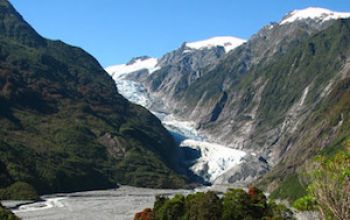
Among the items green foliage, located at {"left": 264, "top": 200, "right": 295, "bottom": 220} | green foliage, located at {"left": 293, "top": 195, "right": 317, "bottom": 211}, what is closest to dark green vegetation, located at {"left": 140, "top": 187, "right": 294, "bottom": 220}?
green foliage, located at {"left": 264, "top": 200, "right": 295, "bottom": 220}

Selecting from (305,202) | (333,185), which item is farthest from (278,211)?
(333,185)

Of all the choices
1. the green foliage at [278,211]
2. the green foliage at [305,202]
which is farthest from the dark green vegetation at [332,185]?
the green foliage at [278,211]

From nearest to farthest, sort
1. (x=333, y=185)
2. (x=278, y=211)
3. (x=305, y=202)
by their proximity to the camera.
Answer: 1. (x=333, y=185)
2. (x=305, y=202)
3. (x=278, y=211)

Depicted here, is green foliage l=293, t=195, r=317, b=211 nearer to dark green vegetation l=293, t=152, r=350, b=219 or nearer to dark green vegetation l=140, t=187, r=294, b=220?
dark green vegetation l=293, t=152, r=350, b=219

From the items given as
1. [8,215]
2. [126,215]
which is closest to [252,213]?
[8,215]

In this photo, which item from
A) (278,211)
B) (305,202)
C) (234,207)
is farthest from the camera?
(234,207)

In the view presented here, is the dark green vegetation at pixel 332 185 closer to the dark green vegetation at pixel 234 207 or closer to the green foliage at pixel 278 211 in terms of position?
the green foliage at pixel 278 211

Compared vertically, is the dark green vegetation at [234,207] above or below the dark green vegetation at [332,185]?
above

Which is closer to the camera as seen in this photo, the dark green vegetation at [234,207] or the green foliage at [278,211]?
the green foliage at [278,211]

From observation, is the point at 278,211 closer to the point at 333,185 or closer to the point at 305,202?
the point at 305,202

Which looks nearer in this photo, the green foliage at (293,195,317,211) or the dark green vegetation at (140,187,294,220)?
the green foliage at (293,195,317,211)

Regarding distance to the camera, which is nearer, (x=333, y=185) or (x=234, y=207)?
(x=333, y=185)

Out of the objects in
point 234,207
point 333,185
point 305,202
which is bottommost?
point 305,202
